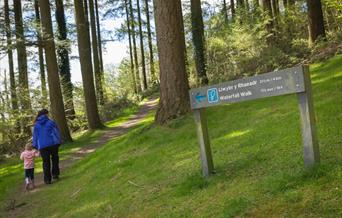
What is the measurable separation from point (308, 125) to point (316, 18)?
11.1 metres

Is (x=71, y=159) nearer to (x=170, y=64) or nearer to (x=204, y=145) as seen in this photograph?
(x=170, y=64)

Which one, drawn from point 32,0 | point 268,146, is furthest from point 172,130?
point 32,0

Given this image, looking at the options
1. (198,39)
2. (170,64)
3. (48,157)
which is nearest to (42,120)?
(48,157)

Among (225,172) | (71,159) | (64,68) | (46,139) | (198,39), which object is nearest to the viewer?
(225,172)

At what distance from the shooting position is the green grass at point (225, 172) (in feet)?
17.4

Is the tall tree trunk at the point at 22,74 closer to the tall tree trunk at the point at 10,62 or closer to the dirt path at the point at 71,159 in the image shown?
the tall tree trunk at the point at 10,62

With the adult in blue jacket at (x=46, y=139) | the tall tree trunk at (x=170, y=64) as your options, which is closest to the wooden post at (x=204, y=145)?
the tall tree trunk at (x=170, y=64)

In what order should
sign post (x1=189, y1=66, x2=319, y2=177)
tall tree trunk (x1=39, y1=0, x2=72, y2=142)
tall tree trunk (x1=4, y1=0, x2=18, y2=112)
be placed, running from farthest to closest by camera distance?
1. tall tree trunk (x1=39, y1=0, x2=72, y2=142)
2. tall tree trunk (x1=4, y1=0, x2=18, y2=112)
3. sign post (x1=189, y1=66, x2=319, y2=177)

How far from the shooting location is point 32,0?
29.3m

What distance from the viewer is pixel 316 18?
1588cm

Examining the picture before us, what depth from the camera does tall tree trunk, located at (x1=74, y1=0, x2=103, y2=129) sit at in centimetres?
2080

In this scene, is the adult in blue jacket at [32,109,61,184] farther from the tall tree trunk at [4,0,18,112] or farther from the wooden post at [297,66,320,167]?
the wooden post at [297,66,320,167]

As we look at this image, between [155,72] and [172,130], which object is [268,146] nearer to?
[172,130]

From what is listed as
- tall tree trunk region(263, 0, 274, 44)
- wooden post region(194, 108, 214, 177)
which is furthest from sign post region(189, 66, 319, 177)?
tall tree trunk region(263, 0, 274, 44)
